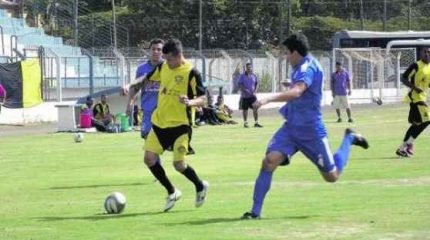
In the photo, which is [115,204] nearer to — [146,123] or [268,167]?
[268,167]

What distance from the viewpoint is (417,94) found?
19500 mm

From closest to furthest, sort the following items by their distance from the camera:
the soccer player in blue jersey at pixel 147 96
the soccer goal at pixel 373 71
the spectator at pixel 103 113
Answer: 1. the soccer player in blue jersey at pixel 147 96
2. the spectator at pixel 103 113
3. the soccer goal at pixel 373 71

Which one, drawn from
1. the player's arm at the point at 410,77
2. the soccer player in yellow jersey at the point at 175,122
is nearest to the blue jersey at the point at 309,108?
the soccer player in yellow jersey at the point at 175,122

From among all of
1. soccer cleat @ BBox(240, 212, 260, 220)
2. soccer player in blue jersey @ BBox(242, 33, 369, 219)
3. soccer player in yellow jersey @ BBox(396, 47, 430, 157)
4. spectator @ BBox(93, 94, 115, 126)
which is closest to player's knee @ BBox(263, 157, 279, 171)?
soccer player in blue jersey @ BBox(242, 33, 369, 219)

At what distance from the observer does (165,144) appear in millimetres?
12375

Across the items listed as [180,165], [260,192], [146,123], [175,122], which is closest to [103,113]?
[146,123]

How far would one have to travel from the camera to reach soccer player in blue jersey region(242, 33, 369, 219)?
36.2ft

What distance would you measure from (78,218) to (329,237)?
3358 millimetres

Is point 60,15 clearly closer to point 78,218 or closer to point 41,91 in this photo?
point 41,91

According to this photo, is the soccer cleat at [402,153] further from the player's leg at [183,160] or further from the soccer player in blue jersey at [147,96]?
the player's leg at [183,160]

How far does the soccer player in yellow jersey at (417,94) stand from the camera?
1946cm

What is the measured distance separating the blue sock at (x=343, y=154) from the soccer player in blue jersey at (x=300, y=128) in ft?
0.62

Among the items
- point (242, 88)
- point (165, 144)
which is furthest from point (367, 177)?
point (242, 88)

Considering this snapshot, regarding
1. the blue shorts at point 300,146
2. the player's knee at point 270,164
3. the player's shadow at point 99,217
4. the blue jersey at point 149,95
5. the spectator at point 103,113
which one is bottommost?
the spectator at point 103,113
